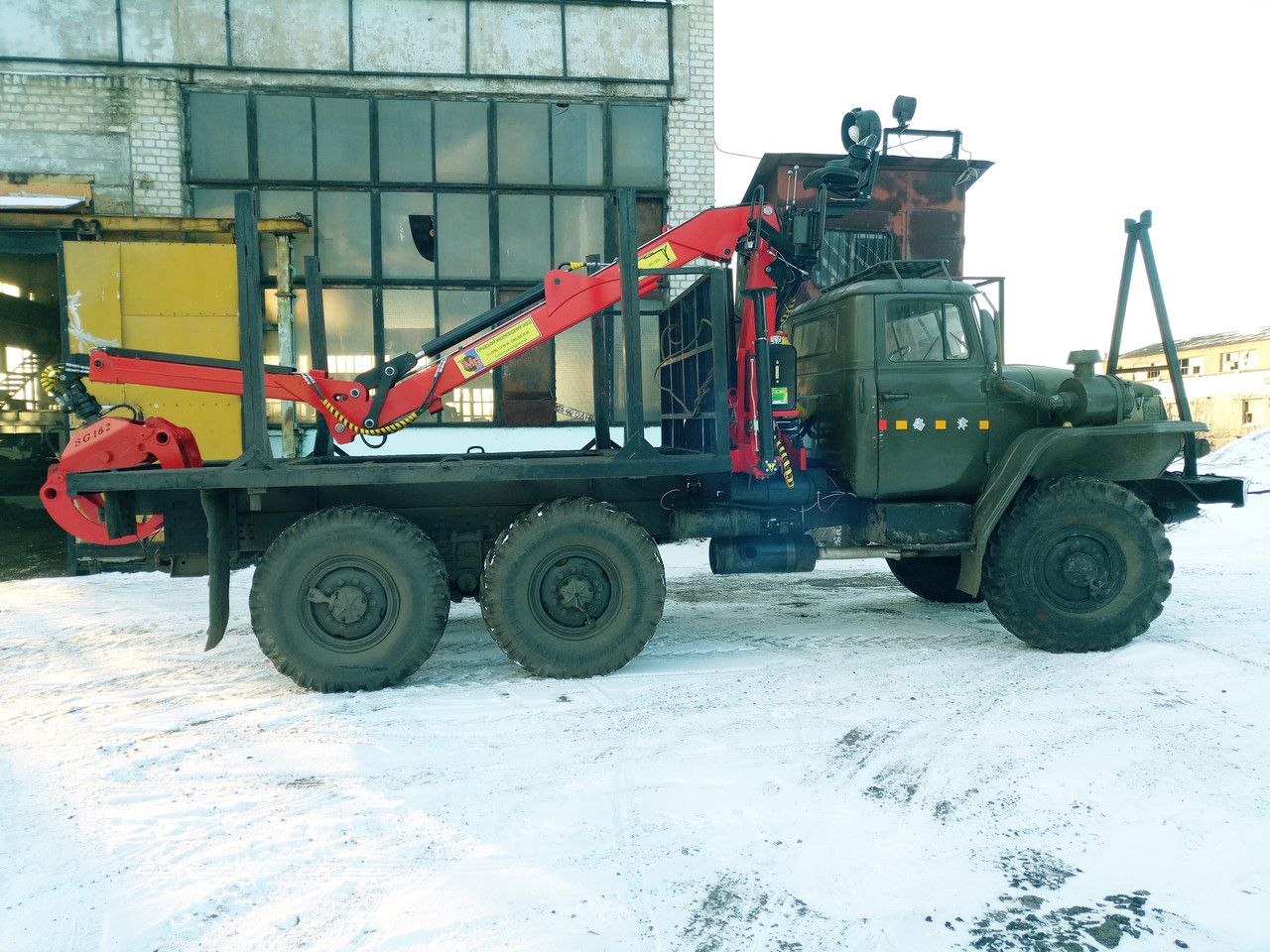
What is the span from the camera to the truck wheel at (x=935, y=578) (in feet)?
23.9


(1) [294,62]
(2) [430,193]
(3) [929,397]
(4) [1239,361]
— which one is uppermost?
(1) [294,62]

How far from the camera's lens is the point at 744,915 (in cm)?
277

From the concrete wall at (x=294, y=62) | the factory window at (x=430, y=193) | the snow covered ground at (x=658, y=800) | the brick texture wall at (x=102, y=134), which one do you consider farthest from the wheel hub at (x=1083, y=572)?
the brick texture wall at (x=102, y=134)

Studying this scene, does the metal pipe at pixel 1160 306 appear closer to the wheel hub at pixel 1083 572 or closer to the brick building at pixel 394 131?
the wheel hub at pixel 1083 572

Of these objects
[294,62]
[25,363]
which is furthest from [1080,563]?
[25,363]

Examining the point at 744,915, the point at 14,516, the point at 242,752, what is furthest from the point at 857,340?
the point at 14,516

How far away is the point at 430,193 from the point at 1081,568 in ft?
29.7

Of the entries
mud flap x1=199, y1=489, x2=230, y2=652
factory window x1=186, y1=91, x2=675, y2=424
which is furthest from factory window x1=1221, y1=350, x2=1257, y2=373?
mud flap x1=199, y1=489, x2=230, y2=652

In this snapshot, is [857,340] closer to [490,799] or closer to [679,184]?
[490,799]

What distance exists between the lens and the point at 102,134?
10211mm

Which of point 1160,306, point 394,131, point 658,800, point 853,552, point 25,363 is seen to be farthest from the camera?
point 25,363

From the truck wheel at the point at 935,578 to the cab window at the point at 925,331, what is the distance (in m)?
2.21

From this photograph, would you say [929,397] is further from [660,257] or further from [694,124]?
[694,124]

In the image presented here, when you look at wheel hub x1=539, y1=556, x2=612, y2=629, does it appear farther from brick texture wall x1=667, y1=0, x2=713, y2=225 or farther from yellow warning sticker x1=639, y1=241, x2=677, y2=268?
brick texture wall x1=667, y1=0, x2=713, y2=225
